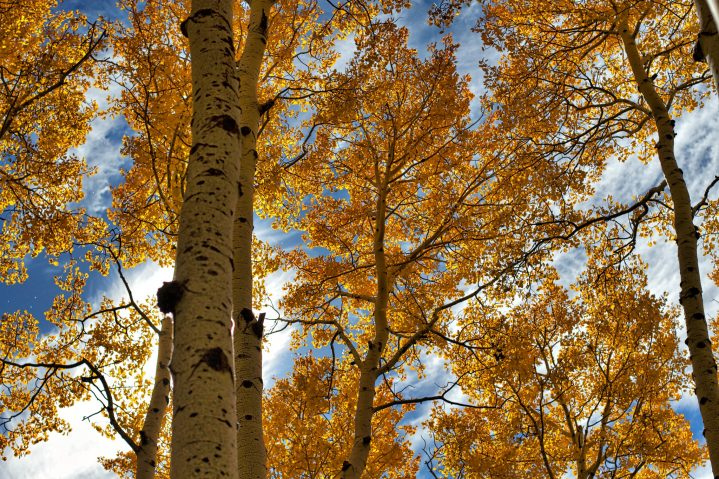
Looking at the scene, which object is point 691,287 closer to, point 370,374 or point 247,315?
point 370,374

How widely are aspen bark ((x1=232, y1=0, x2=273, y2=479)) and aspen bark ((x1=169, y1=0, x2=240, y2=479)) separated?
2.02 ft

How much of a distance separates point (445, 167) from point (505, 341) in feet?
11.2

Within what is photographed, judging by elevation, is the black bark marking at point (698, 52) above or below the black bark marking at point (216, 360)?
above

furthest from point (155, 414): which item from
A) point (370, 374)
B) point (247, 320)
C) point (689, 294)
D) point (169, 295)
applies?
point (689, 294)

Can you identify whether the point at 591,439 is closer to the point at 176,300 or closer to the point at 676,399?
the point at 676,399

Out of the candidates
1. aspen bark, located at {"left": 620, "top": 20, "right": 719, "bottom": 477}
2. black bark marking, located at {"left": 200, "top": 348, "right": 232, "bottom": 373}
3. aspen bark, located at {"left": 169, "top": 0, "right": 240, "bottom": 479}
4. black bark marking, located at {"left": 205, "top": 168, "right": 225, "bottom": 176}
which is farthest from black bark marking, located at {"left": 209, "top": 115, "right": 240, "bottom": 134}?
aspen bark, located at {"left": 620, "top": 20, "right": 719, "bottom": 477}

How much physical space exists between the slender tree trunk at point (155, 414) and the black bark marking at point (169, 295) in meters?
3.01

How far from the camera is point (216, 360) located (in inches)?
80.4

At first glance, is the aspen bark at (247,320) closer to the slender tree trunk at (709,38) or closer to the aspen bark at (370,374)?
the aspen bark at (370,374)

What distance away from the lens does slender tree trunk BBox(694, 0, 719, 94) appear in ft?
10.5

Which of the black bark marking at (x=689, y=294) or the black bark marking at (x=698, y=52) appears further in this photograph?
the black bark marking at (x=689, y=294)

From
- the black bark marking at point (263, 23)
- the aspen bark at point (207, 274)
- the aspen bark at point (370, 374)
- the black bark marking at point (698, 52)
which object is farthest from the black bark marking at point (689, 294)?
the black bark marking at point (263, 23)

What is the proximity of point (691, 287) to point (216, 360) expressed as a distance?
4.95m

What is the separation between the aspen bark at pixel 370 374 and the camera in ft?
19.5
